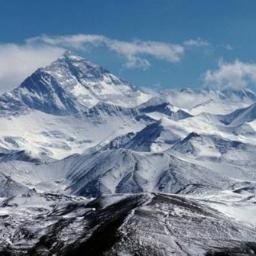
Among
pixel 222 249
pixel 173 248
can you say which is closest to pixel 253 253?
pixel 222 249

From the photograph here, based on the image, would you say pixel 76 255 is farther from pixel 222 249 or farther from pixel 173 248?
pixel 222 249

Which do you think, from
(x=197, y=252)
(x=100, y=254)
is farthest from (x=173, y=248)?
(x=100, y=254)

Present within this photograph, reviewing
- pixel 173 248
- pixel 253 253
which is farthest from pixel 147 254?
pixel 253 253

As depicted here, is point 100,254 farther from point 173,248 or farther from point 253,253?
point 253,253

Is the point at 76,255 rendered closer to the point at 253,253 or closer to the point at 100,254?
the point at 100,254
